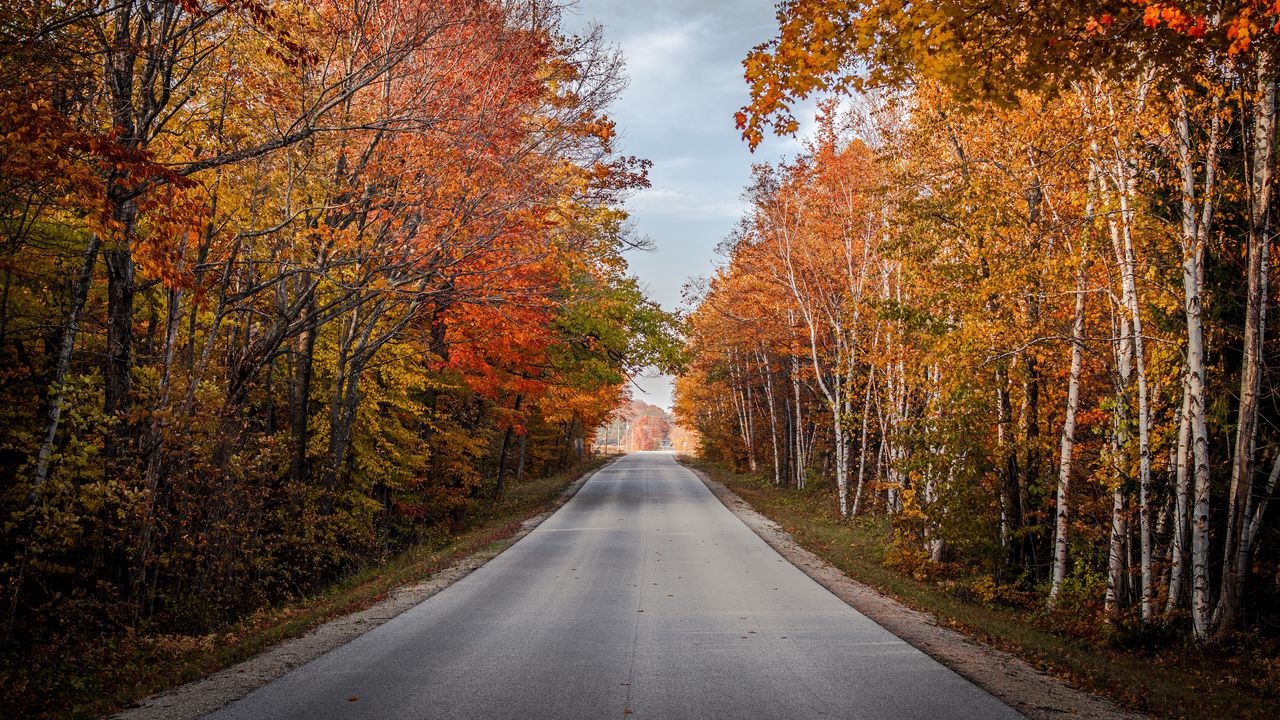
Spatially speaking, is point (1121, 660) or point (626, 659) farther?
point (1121, 660)

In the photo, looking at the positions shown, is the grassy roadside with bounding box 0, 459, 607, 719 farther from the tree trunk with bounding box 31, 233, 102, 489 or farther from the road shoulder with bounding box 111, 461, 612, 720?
the tree trunk with bounding box 31, 233, 102, 489

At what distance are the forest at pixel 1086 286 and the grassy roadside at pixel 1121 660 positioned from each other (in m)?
0.35

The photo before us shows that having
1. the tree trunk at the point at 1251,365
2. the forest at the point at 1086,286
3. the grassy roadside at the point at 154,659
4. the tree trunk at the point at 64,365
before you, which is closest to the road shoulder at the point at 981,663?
the forest at the point at 1086,286

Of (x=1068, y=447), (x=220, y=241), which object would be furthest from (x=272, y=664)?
(x=1068, y=447)

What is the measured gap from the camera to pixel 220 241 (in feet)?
42.9

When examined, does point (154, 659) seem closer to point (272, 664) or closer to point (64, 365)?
point (272, 664)

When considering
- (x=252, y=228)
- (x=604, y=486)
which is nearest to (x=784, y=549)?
(x=252, y=228)

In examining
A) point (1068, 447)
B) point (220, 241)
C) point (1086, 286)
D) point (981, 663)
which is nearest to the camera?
point (981, 663)

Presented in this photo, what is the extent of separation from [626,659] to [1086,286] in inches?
392

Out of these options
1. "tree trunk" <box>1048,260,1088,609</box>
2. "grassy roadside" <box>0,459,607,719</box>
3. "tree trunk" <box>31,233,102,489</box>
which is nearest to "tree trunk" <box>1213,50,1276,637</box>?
"tree trunk" <box>1048,260,1088,609</box>

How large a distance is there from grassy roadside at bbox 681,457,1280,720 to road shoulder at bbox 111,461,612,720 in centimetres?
711

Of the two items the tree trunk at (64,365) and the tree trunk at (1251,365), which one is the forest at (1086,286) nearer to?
the tree trunk at (1251,365)

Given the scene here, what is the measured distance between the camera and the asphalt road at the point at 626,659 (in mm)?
5527

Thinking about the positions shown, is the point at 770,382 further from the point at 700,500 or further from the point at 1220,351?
the point at 1220,351
